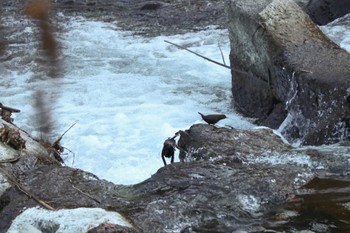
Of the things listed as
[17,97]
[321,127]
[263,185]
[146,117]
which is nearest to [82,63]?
[17,97]

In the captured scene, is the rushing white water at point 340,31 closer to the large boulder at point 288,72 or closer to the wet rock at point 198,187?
the large boulder at point 288,72

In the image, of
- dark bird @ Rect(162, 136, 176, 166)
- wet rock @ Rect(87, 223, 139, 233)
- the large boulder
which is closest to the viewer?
wet rock @ Rect(87, 223, 139, 233)

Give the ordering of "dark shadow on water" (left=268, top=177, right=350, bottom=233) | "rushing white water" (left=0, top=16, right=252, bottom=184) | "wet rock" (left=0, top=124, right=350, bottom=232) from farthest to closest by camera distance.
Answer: "rushing white water" (left=0, top=16, right=252, bottom=184)
"wet rock" (left=0, top=124, right=350, bottom=232)
"dark shadow on water" (left=268, top=177, right=350, bottom=233)

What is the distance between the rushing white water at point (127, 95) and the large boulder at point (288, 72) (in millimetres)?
433

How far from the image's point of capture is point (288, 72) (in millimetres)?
5789

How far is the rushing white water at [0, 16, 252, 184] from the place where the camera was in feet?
20.2

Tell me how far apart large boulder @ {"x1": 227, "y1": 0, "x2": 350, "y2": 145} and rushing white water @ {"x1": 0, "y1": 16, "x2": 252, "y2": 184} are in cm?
43

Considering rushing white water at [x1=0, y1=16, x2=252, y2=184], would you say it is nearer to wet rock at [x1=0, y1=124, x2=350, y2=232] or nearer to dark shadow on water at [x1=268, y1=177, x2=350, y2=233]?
wet rock at [x1=0, y1=124, x2=350, y2=232]

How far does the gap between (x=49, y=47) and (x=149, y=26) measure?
36.9ft

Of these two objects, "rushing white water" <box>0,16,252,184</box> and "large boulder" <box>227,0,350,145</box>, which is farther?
"rushing white water" <box>0,16,252,184</box>

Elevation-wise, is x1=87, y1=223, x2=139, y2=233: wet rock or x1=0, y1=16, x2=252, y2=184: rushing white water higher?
x1=87, y1=223, x2=139, y2=233: wet rock

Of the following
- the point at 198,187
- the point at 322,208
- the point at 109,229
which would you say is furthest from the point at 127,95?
the point at 109,229

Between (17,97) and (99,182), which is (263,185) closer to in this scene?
(99,182)

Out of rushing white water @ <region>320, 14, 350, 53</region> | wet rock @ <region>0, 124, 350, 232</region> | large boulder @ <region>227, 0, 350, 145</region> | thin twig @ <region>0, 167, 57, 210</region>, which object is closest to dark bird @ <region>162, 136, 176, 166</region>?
wet rock @ <region>0, 124, 350, 232</region>
